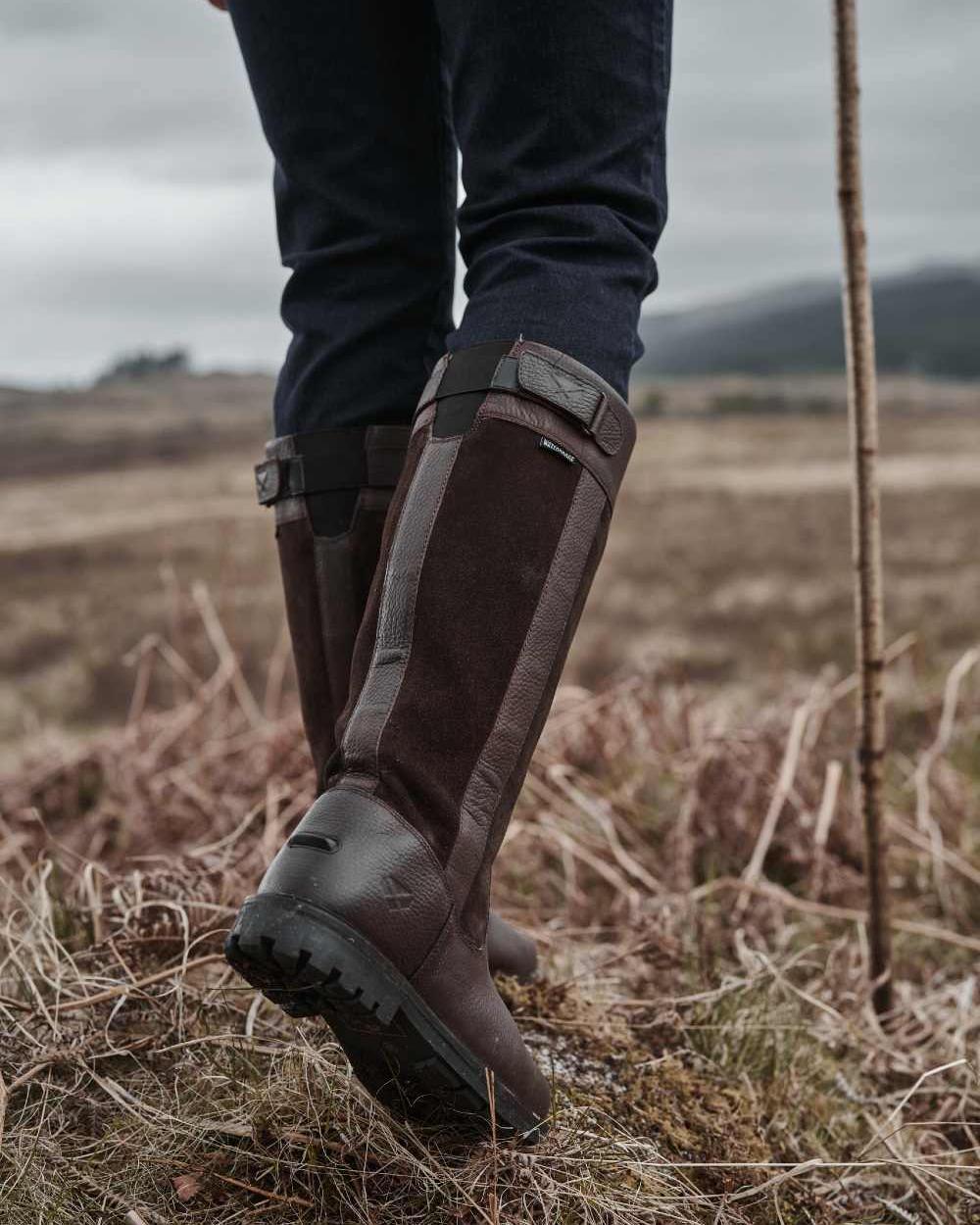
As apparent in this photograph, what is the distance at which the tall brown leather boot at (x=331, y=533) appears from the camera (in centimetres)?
110

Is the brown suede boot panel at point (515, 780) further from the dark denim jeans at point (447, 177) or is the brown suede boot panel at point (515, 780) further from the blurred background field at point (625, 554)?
the blurred background field at point (625, 554)

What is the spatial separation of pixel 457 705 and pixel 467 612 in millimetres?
70

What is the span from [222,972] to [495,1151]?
0.47 metres

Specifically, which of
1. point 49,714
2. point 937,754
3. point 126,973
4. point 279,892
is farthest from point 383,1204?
point 49,714

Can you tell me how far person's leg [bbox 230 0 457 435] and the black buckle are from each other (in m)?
0.04

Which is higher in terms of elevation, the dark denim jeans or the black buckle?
the dark denim jeans

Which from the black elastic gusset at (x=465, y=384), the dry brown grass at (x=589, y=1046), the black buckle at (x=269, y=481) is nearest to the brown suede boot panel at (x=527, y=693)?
the black elastic gusset at (x=465, y=384)

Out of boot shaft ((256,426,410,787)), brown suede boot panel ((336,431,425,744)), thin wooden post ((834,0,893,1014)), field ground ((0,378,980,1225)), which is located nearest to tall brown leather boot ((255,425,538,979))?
boot shaft ((256,426,410,787))

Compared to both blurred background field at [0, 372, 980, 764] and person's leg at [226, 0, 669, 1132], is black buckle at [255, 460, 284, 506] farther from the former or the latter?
blurred background field at [0, 372, 980, 764]

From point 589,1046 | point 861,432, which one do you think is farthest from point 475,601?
point 861,432

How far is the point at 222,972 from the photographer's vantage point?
48.7 inches

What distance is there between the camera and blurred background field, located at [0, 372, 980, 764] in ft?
21.8

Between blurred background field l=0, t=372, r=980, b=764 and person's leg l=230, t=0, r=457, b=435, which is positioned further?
blurred background field l=0, t=372, r=980, b=764

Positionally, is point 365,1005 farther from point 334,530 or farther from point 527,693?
point 334,530
